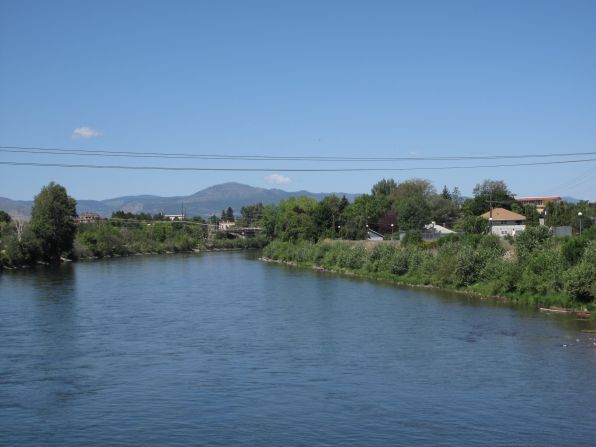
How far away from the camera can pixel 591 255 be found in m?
32.3

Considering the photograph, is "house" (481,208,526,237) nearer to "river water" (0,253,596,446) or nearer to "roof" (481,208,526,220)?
"roof" (481,208,526,220)

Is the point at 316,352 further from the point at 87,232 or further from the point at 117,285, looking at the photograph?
the point at 87,232

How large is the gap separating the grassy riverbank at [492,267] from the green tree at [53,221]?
3386 cm

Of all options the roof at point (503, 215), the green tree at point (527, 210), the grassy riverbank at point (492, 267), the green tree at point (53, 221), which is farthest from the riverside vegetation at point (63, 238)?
the green tree at point (527, 210)

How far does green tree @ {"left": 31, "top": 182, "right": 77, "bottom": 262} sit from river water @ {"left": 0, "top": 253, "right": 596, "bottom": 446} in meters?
39.6

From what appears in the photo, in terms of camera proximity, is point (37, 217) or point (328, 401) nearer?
point (328, 401)

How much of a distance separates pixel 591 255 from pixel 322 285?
22.0 meters

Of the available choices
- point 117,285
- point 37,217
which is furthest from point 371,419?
point 37,217

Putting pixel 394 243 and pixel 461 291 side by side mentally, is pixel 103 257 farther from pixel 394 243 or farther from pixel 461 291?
pixel 461 291

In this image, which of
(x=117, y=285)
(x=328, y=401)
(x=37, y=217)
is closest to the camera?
(x=328, y=401)

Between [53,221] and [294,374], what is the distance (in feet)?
205

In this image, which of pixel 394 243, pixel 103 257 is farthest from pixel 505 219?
pixel 103 257

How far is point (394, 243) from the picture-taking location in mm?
61125

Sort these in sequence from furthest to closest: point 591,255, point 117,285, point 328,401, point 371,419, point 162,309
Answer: point 117,285, point 162,309, point 591,255, point 328,401, point 371,419
